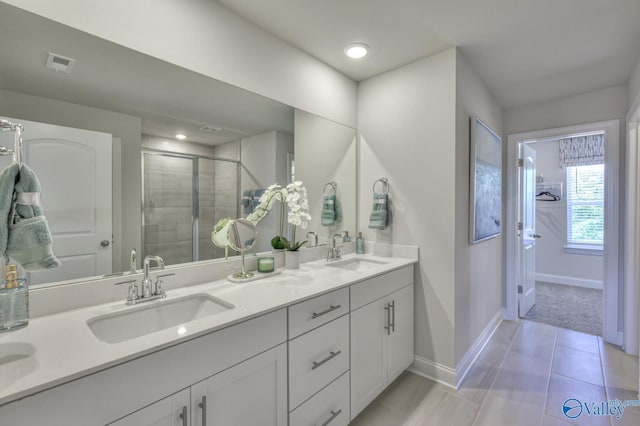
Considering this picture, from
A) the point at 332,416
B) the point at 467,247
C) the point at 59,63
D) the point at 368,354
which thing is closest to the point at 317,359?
the point at 332,416

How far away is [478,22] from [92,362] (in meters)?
2.45

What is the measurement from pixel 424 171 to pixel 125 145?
188 centimetres

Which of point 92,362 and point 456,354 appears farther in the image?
point 456,354

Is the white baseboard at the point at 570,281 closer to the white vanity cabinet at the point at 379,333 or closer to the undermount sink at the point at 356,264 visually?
the white vanity cabinet at the point at 379,333

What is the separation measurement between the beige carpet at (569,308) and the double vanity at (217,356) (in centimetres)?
244

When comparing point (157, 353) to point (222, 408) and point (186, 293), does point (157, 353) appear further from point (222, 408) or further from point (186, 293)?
point (186, 293)

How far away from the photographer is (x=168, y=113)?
1.52 m

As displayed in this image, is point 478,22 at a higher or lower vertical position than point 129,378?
higher

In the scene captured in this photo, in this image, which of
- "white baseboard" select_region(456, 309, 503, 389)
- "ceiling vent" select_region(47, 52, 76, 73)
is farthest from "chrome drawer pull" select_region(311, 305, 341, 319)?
"ceiling vent" select_region(47, 52, 76, 73)

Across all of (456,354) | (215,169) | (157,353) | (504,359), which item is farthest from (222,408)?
(504,359)

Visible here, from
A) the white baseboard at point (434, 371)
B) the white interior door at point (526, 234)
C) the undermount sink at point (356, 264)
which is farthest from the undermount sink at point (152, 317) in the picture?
the white interior door at point (526, 234)

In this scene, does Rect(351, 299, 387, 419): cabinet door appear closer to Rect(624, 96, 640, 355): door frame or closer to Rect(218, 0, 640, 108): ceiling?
Rect(218, 0, 640, 108): ceiling

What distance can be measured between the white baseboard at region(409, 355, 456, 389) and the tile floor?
47 millimetres

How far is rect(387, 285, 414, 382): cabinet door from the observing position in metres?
1.98
